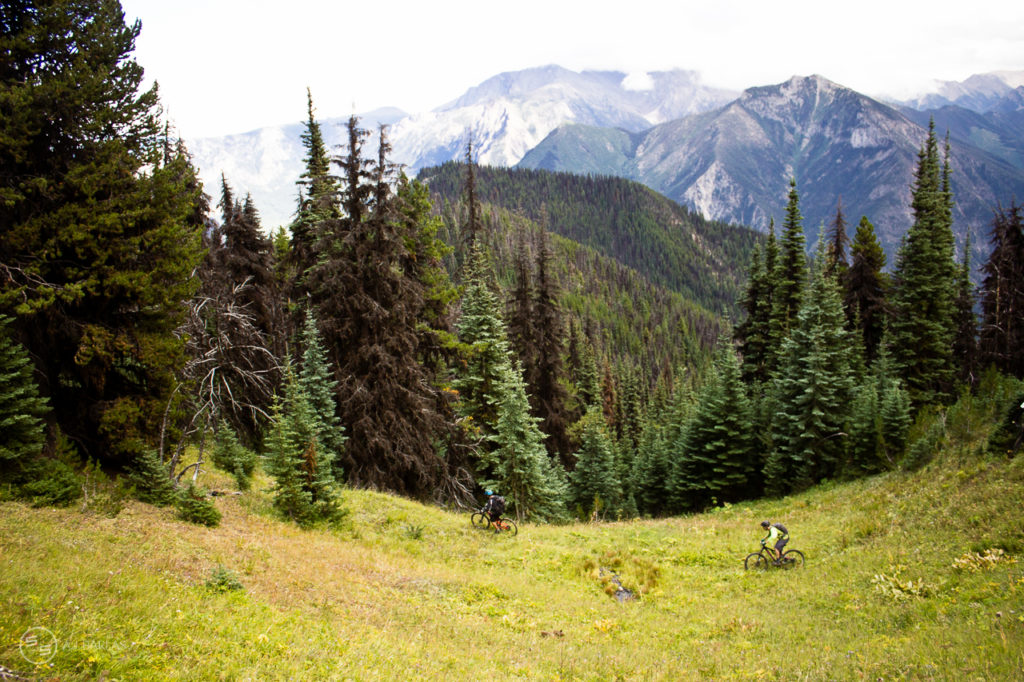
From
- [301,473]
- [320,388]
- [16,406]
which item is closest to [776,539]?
[301,473]

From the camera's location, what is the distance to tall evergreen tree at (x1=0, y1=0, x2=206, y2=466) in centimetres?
1128

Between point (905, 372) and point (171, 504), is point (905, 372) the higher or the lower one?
the lower one

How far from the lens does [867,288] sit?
115 feet

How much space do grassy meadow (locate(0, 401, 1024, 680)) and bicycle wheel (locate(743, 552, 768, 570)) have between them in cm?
52

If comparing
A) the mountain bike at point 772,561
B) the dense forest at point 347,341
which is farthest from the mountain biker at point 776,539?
the dense forest at point 347,341

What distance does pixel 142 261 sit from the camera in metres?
13.0

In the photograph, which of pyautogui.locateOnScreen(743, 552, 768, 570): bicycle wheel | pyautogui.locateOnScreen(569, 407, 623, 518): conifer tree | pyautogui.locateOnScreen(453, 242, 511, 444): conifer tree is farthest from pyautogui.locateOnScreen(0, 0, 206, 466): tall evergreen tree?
pyautogui.locateOnScreen(569, 407, 623, 518): conifer tree

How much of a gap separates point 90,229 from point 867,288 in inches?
1595

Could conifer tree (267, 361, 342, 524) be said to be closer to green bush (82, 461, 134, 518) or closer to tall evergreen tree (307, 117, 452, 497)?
green bush (82, 461, 134, 518)

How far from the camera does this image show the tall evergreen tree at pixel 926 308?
31875mm

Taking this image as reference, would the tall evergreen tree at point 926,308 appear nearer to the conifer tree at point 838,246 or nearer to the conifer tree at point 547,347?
the conifer tree at point 838,246

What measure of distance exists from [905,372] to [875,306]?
461cm

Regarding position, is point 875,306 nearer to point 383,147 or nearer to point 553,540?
point 553,540

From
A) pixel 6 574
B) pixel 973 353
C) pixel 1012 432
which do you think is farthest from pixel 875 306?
pixel 6 574
